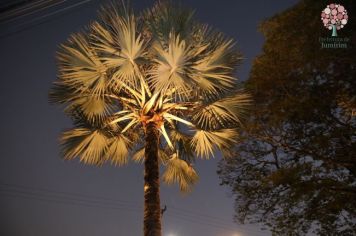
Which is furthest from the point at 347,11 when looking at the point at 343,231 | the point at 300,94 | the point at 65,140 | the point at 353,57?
the point at 65,140

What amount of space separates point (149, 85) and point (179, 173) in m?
2.92

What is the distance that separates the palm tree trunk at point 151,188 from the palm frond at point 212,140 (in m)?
1.36

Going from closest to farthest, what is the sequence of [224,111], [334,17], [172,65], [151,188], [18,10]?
[18,10], [172,65], [151,188], [224,111], [334,17]

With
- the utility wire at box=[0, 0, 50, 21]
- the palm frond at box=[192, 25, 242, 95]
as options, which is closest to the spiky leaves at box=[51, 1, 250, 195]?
the palm frond at box=[192, 25, 242, 95]

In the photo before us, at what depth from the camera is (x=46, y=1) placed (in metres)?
5.78

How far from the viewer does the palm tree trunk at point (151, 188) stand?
25.9 feet

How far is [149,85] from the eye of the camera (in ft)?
29.6

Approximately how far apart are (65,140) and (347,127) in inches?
263

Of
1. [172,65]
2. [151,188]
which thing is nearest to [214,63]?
[172,65]

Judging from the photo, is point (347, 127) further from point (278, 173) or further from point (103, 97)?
point (103, 97)

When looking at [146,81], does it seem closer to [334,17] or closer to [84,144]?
[84,144]

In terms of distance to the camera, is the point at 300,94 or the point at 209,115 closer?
the point at 209,115

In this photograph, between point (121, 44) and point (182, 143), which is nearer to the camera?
point (121, 44)

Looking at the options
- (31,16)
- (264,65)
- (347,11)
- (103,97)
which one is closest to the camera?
(31,16)
